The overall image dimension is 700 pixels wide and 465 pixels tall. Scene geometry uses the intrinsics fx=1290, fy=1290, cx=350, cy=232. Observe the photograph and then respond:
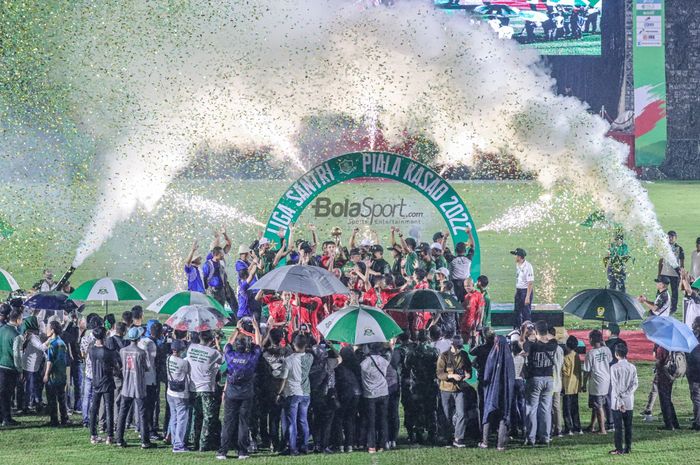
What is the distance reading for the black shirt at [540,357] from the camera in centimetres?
1509

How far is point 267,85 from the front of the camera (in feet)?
107

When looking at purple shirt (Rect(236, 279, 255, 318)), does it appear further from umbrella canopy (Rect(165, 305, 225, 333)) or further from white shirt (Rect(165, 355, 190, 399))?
white shirt (Rect(165, 355, 190, 399))

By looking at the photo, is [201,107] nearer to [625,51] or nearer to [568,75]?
[568,75]

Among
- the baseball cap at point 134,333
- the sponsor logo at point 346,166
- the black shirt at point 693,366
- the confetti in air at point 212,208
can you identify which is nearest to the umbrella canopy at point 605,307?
the black shirt at point 693,366

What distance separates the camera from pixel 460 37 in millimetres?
37656

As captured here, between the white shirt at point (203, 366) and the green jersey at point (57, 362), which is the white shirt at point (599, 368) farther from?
the green jersey at point (57, 362)

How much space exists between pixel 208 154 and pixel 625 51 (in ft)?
51.1

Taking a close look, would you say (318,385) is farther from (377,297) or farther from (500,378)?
(377,297)

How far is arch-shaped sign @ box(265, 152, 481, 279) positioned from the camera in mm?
22094

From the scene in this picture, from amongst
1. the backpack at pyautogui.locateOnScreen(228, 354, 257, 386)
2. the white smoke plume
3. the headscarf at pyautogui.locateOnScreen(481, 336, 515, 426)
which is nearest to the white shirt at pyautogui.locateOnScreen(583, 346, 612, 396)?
the headscarf at pyautogui.locateOnScreen(481, 336, 515, 426)

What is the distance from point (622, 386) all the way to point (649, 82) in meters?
34.4

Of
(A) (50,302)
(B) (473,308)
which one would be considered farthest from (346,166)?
(A) (50,302)

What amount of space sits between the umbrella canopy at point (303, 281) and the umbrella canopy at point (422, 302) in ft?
3.15

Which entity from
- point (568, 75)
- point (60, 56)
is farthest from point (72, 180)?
point (568, 75)
